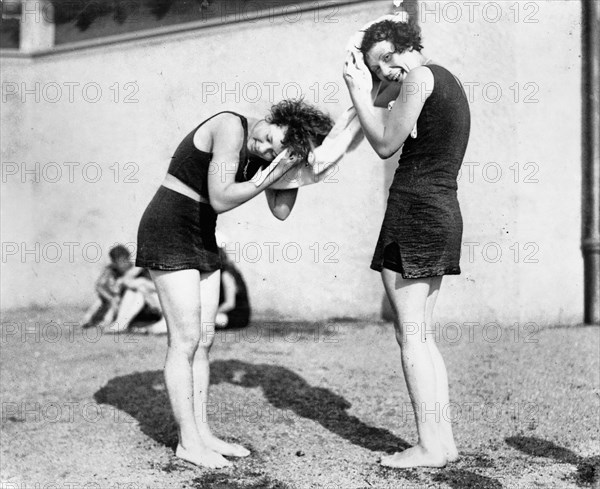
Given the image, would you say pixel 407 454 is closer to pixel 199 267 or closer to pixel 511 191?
pixel 199 267

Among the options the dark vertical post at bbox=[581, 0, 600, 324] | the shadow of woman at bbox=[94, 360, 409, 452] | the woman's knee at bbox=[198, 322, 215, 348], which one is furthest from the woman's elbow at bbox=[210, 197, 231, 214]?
the dark vertical post at bbox=[581, 0, 600, 324]

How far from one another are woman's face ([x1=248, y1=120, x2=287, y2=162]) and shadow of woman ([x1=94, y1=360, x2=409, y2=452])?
154cm

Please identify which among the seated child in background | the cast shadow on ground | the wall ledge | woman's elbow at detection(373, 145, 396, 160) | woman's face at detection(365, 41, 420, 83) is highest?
the wall ledge

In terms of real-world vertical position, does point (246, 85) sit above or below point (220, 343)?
above

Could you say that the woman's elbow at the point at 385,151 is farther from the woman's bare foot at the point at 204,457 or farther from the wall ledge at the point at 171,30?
the wall ledge at the point at 171,30

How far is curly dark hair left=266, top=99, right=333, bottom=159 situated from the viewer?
133 inches

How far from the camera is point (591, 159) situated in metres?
6.64

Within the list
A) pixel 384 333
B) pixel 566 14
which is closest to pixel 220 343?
pixel 384 333

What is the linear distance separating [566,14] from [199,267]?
476 cm

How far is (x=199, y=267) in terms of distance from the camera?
3529 mm

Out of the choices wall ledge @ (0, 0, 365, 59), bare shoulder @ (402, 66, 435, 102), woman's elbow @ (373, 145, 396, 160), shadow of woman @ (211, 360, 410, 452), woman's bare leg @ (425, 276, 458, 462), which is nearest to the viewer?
bare shoulder @ (402, 66, 435, 102)

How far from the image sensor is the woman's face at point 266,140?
3.40 metres

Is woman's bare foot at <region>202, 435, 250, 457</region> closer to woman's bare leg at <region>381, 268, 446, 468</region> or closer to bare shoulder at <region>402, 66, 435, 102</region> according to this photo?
woman's bare leg at <region>381, 268, 446, 468</region>

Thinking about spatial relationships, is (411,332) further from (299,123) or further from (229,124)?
(229,124)
